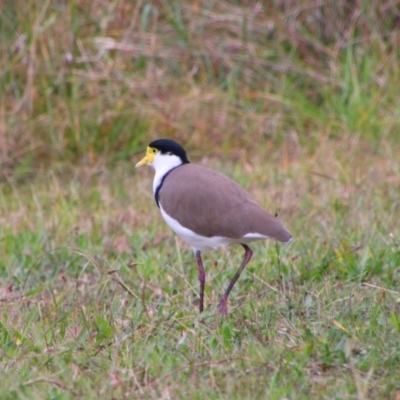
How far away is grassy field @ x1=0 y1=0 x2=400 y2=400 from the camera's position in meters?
3.18

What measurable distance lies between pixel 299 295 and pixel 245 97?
4.51 metres

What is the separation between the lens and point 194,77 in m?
8.52

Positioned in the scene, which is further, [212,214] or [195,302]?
[195,302]

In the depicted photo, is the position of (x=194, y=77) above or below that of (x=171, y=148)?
below

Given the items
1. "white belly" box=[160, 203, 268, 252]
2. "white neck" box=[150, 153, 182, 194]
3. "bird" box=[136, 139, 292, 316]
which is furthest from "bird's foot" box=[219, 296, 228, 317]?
"white neck" box=[150, 153, 182, 194]

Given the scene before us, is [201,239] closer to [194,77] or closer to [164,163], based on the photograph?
[164,163]

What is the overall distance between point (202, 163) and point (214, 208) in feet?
11.4

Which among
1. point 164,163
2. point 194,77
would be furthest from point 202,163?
point 164,163

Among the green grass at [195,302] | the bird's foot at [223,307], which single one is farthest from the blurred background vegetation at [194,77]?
the bird's foot at [223,307]

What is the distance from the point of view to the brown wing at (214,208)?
3893mm

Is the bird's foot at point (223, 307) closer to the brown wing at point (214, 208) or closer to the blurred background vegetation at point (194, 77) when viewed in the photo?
the brown wing at point (214, 208)

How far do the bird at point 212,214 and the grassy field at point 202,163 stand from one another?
25 cm

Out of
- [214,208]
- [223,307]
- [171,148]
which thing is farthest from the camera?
[171,148]

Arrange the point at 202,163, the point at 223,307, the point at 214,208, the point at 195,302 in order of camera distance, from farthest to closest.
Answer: the point at 202,163
the point at 195,302
the point at 214,208
the point at 223,307
